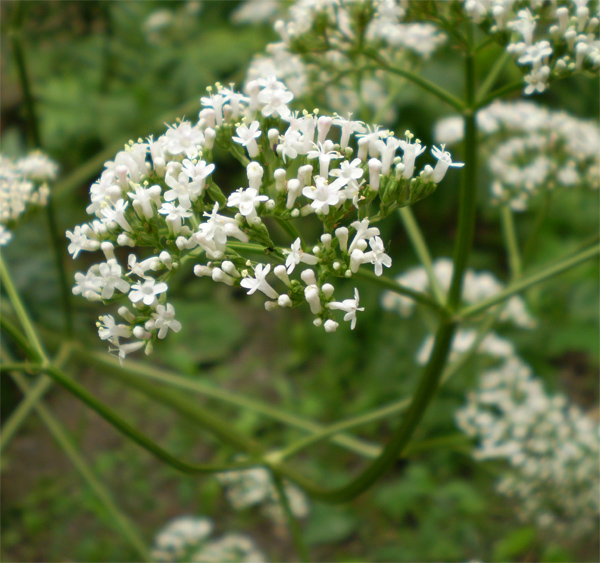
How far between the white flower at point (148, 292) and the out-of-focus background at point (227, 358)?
217 centimetres

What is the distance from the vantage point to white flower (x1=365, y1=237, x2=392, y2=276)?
→ 1.62 m

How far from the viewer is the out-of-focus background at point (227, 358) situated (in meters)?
4.15

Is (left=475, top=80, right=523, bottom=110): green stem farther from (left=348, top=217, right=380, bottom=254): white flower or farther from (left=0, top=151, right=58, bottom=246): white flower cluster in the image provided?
(left=0, top=151, right=58, bottom=246): white flower cluster

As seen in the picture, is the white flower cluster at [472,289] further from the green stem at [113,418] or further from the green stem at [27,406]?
the green stem at [113,418]

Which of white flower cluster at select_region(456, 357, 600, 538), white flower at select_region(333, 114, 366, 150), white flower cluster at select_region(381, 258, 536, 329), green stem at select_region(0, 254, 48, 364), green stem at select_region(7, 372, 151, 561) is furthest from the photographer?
white flower cluster at select_region(381, 258, 536, 329)

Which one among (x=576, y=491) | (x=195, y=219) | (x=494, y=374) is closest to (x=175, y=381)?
(x=195, y=219)

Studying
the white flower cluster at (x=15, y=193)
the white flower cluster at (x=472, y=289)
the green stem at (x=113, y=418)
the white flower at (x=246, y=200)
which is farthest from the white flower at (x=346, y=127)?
the white flower cluster at (x=472, y=289)

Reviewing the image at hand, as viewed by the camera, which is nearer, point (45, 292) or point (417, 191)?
point (417, 191)

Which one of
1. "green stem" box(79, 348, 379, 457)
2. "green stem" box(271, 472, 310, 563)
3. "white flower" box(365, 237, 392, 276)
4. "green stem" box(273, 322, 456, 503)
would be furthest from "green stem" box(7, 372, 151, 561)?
"white flower" box(365, 237, 392, 276)

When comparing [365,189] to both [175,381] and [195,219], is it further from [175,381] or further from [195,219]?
[175,381]

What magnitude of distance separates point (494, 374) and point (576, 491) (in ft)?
2.82

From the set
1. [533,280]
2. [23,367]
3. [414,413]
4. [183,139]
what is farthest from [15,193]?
[533,280]

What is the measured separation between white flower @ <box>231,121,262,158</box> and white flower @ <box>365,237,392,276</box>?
0.45 meters

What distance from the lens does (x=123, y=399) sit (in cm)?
576
